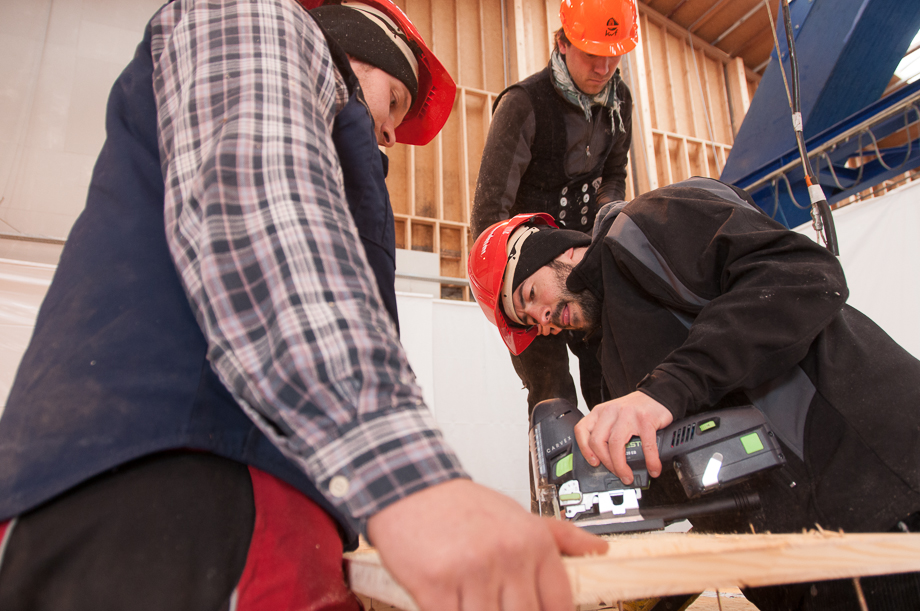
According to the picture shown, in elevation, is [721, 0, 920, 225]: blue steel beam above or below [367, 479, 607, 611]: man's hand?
above

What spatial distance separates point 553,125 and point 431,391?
1.68 meters

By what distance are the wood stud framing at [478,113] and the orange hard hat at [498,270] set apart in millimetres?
3252

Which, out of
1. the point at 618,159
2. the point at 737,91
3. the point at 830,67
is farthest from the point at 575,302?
the point at 737,91

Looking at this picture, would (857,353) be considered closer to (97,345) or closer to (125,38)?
(97,345)

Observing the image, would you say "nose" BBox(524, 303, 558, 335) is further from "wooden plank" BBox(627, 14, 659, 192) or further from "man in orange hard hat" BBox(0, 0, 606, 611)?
"wooden plank" BBox(627, 14, 659, 192)

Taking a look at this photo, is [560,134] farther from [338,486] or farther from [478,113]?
[478,113]

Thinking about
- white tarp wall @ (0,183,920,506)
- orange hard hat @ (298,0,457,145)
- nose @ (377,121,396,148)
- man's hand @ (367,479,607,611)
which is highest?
orange hard hat @ (298,0,457,145)

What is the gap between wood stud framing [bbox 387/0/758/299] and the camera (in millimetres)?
5969

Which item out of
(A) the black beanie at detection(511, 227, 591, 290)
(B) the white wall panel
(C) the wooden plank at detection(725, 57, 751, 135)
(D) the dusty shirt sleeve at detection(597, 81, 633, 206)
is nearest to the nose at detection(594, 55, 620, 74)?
(D) the dusty shirt sleeve at detection(597, 81, 633, 206)

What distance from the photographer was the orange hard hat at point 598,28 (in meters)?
2.26

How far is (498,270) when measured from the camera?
6.65ft

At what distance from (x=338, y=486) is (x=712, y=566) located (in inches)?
13.7

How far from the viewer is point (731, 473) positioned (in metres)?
1.10

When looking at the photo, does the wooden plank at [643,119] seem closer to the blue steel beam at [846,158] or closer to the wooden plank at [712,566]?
the blue steel beam at [846,158]
